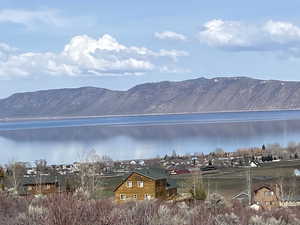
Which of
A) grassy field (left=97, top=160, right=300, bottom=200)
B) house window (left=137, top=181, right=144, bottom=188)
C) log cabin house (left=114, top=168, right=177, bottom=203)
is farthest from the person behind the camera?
grassy field (left=97, top=160, right=300, bottom=200)

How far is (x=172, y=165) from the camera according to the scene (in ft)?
255

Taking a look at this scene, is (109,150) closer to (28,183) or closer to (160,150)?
(160,150)

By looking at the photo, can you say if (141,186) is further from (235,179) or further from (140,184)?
(235,179)

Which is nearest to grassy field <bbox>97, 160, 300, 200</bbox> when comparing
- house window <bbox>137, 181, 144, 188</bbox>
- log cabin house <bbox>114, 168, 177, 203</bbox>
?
log cabin house <bbox>114, 168, 177, 203</bbox>

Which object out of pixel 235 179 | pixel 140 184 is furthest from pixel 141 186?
pixel 235 179

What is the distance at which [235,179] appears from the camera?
210 ft

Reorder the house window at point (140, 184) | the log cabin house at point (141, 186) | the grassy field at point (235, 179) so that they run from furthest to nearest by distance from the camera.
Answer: the grassy field at point (235, 179)
the house window at point (140, 184)
the log cabin house at point (141, 186)

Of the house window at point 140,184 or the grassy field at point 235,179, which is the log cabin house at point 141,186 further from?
the grassy field at point 235,179

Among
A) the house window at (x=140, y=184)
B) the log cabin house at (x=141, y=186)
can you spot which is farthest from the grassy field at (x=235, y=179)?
the house window at (x=140, y=184)

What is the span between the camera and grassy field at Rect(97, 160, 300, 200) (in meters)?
53.2

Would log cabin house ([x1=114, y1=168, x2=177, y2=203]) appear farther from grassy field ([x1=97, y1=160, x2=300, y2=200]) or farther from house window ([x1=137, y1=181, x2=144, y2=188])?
grassy field ([x1=97, y1=160, x2=300, y2=200])

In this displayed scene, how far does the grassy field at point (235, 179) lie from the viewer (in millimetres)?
53250

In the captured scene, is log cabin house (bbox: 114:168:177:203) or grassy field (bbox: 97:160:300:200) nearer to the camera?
log cabin house (bbox: 114:168:177:203)

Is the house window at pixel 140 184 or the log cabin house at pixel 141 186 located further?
the house window at pixel 140 184
